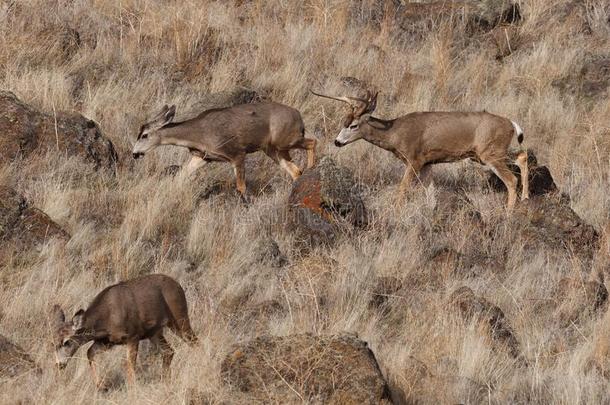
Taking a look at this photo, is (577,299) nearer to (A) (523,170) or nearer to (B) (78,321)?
(A) (523,170)

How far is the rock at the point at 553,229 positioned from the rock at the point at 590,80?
4.47 metres

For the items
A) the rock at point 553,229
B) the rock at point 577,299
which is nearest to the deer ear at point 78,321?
the rock at point 577,299

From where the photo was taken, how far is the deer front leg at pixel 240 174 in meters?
14.2

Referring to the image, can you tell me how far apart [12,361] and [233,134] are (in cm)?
612

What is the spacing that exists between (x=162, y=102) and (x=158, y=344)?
709cm

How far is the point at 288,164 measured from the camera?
15.0 metres

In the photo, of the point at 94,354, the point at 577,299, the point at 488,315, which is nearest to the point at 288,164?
the point at 577,299

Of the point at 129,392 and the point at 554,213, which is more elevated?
the point at 129,392

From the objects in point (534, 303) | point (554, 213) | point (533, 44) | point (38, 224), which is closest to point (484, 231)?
point (554, 213)

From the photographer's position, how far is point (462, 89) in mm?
18000

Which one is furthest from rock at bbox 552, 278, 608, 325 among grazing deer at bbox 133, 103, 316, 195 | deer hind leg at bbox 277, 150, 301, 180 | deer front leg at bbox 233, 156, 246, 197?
grazing deer at bbox 133, 103, 316, 195

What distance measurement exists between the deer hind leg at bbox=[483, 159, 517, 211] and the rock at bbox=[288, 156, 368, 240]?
2283 millimetres

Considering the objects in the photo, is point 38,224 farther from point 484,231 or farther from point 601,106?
point 601,106

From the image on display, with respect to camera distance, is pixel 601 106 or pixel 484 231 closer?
pixel 484 231
